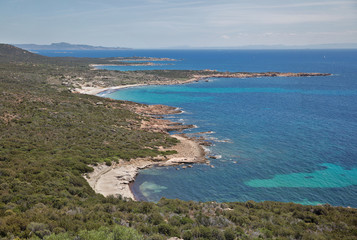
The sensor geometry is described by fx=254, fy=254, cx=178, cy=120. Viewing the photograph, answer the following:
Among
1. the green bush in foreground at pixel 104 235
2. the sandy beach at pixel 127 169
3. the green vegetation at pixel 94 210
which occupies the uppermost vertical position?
the green bush in foreground at pixel 104 235

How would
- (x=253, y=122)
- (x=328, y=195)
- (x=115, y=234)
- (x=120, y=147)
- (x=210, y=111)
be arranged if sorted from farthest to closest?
1. (x=210, y=111)
2. (x=253, y=122)
3. (x=120, y=147)
4. (x=328, y=195)
5. (x=115, y=234)

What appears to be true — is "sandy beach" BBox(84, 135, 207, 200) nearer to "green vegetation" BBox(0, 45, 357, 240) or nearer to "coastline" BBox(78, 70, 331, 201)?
"coastline" BBox(78, 70, 331, 201)

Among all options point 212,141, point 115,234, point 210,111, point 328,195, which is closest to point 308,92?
point 210,111

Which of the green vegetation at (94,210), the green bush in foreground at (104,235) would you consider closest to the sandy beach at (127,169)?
the green vegetation at (94,210)

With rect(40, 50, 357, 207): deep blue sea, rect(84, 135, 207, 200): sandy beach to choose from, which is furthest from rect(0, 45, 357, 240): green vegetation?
rect(40, 50, 357, 207): deep blue sea

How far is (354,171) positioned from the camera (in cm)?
3328

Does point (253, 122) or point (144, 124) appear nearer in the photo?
point (144, 124)

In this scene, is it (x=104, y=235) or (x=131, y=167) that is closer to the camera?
(x=104, y=235)

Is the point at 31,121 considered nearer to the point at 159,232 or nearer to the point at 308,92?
the point at 159,232

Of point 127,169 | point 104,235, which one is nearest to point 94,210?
point 104,235

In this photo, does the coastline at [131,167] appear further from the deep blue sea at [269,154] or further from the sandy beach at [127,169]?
the deep blue sea at [269,154]

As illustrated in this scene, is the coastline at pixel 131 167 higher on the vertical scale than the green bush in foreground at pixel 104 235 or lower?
lower

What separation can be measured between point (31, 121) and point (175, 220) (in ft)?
107

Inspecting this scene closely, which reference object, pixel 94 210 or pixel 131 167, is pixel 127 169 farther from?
pixel 94 210
